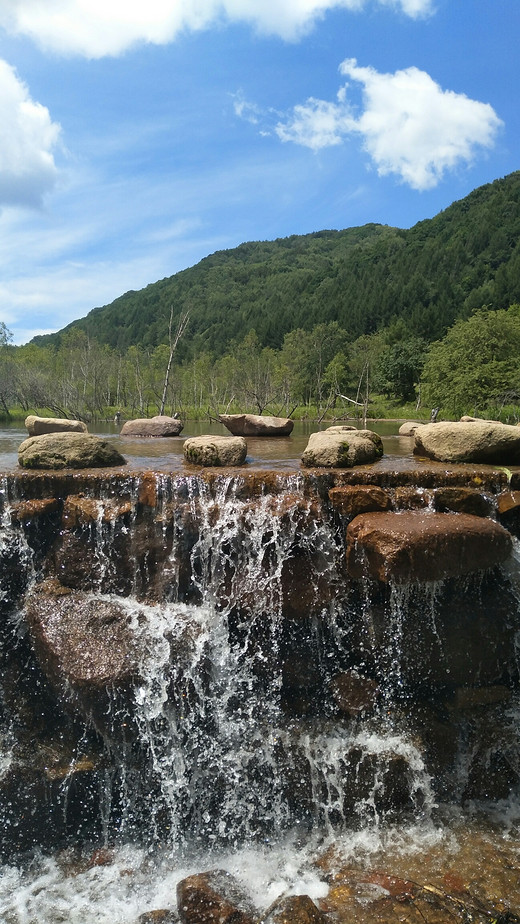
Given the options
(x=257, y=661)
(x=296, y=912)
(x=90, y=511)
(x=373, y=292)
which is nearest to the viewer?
(x=296, y=912)

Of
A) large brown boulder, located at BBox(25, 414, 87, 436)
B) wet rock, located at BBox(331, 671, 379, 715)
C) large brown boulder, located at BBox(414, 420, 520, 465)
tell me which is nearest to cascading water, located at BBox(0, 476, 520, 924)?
wet rock, located at BBox(331, 671, 379, 715)

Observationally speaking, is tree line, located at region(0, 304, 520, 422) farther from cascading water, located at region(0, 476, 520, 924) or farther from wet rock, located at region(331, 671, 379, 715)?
wet rock, located at region(331, 671, 379, 715)

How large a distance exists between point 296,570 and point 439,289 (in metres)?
103

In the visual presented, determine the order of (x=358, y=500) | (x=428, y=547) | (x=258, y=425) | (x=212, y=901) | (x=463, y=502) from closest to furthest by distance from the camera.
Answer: (x=212, y=901)
(x=428, y=547)
(x=358, y=500)
(x=463, y=502)
(x=258, y=425)

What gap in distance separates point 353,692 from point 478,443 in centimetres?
511

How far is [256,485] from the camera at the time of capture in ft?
28.8

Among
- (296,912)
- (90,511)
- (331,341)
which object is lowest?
(296,912)

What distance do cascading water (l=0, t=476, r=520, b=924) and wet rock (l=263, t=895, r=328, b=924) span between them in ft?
1.87

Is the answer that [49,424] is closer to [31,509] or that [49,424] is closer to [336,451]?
[31,509]

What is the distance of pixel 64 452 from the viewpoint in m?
10.1

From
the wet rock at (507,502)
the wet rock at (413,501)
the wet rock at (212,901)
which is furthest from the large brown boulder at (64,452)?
the wet rock at (507,502)

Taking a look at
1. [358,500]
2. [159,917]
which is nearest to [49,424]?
[358,500]

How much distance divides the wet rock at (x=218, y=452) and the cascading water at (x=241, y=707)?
2.20 meters

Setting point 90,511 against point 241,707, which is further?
point 90,511
